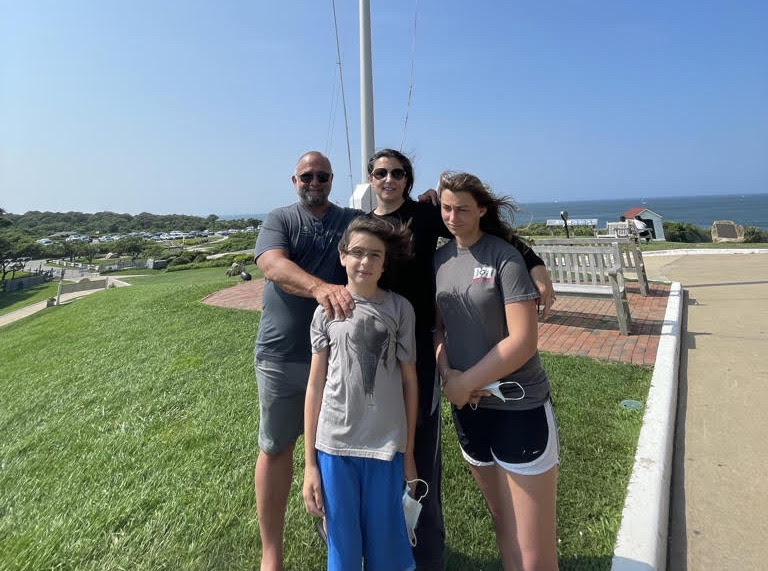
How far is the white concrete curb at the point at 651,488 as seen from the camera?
2143 mm

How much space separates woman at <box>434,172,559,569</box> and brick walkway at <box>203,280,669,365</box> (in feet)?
11.8

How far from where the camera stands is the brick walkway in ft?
16.7

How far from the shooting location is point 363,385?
1.71 metres

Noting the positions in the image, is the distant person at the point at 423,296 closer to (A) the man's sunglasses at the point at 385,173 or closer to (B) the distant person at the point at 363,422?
(A) the man's sunglasses at the point at 385,173

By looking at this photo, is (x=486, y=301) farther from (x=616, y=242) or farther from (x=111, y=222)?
(x=111, y=222)

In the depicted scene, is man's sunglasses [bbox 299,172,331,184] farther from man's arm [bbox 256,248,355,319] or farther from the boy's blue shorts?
the boy's blue shorts

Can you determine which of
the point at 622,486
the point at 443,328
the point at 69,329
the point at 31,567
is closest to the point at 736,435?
the point at 622,486

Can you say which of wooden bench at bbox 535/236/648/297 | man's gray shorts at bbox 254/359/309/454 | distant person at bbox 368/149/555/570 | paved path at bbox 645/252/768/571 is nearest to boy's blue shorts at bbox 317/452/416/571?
distant person at bbox 368/149/555/570

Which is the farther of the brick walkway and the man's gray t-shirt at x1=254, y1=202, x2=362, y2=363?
the brick walkway

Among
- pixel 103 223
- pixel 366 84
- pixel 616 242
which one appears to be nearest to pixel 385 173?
pixel 616 242

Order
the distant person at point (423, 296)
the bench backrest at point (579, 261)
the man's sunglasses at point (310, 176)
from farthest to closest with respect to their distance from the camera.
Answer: the bench backrest at point (579, 261) → the man's sunglasses at point (310, 176) → the distant person at point (423, 296)

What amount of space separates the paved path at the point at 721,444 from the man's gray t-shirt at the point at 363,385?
1783 mm

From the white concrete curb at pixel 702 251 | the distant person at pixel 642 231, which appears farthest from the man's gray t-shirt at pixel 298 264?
the distant person at pixel 642 231

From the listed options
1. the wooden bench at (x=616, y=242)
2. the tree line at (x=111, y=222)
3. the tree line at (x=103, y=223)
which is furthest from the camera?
the tree line at (x=111, y=222)
